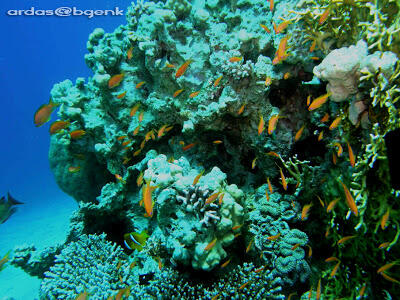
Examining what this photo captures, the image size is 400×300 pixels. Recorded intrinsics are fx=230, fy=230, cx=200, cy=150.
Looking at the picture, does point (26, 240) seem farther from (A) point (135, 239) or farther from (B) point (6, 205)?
(A) point (135, 239)

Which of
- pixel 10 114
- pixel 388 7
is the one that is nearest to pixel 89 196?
pixel 388 7

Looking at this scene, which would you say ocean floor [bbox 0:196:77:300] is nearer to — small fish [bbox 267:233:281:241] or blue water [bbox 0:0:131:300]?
small fish [bbox 267:233:281:241]

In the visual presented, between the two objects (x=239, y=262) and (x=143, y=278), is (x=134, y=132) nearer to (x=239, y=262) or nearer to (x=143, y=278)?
(x=143, y=278)

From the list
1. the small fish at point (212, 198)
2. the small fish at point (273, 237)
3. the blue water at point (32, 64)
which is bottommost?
the small fish at point (273, 237)

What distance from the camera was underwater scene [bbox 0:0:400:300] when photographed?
9.54 ft

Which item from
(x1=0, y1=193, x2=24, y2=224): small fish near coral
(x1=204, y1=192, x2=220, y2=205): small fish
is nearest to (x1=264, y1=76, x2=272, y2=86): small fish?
(x1=204, y1=192, x2=220, y2=205): small fish

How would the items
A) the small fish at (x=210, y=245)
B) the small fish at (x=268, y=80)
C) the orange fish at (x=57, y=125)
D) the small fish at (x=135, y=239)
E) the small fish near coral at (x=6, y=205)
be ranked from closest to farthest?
the small fish at (x=210, y=245), the small fish at (x=135, y=239), the small fish at (x=268, y=80), the orange fish at (x=57, y=125), the small fish near coral at (x=6, y=205)

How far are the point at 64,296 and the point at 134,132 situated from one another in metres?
3.10

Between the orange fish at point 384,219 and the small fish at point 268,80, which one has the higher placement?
the small fish at point 268,80

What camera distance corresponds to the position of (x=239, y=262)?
352cm

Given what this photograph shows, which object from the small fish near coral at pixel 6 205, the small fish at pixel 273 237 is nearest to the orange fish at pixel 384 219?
the small fish at pixel 273 237

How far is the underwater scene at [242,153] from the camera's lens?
2.91 m

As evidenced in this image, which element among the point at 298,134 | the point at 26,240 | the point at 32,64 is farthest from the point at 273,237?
the point at 32,64

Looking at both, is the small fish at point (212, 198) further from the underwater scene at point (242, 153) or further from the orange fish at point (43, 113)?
the orange fish at point (43, 113)
